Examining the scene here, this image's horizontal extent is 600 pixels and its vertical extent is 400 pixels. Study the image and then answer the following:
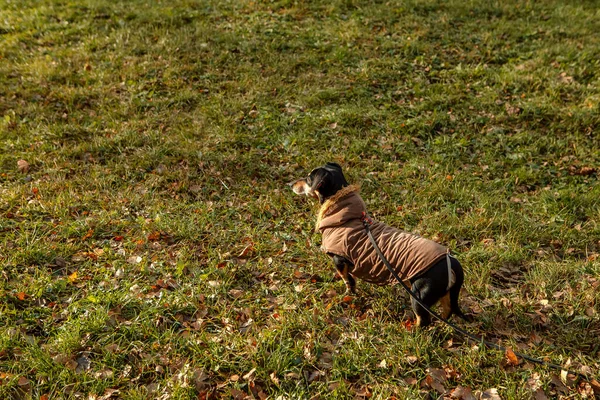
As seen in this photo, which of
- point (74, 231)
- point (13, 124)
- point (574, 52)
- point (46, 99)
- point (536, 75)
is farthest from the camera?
point (574, 52)

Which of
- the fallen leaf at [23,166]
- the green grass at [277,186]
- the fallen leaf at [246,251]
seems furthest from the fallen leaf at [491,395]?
the fallen leaf at [23,166]

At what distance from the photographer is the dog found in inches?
140

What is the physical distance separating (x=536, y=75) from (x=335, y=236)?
23.5 feet

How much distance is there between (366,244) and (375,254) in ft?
0.44

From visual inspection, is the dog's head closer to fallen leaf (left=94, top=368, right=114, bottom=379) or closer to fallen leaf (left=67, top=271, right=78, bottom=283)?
fallen leaf (left=94, top=368, right=114, bottom=379)

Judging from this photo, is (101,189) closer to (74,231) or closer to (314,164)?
(74,231)

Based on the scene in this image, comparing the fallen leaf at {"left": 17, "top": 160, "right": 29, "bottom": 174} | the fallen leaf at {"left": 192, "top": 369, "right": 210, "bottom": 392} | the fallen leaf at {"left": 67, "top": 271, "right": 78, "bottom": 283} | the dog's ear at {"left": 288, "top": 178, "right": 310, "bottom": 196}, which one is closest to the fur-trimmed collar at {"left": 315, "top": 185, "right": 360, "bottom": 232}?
the dog's ear at {"left": 288, "top": 178, "right": 310, "bottom": 196}

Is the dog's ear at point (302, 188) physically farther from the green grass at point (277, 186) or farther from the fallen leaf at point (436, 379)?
the fallen leaf at point (436, 379)

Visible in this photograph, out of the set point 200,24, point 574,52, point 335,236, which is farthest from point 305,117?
point 574,52

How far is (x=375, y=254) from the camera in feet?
12.6

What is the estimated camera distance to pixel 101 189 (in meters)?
6.04

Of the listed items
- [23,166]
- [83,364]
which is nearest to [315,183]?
[83,364]

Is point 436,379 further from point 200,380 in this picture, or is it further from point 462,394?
point 200,380

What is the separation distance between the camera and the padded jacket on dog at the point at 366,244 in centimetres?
361
